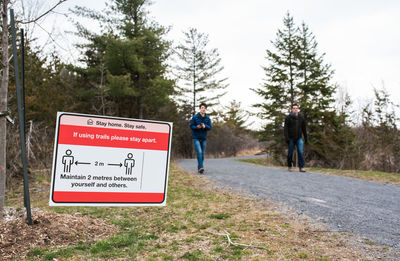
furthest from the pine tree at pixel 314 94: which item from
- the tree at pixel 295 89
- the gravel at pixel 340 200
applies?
the gravel at pixel 340 200

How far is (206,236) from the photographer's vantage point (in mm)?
3455

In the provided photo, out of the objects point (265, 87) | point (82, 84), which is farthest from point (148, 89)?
point (265, 87)

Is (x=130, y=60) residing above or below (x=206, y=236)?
above

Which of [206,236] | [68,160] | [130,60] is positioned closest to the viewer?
[68,160]

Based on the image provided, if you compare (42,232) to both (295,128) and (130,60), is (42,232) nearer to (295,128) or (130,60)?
(295,128)

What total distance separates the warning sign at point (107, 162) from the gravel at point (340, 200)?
259 centimetres

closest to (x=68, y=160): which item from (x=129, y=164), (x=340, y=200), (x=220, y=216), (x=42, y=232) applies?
(x=129, y=164)

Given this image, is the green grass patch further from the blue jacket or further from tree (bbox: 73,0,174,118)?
tree (bbox: 73,0,174,118)

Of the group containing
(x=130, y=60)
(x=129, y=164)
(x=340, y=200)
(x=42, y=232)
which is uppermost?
(x=130, y=60)

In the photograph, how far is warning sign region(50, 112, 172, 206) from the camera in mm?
2498

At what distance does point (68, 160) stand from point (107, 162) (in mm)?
321

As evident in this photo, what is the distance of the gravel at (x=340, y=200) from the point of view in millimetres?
3752

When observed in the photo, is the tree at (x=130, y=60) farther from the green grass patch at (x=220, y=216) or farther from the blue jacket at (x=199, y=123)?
the green grass patch at (x=220, y=216)

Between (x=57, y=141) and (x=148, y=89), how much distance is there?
16.3m
